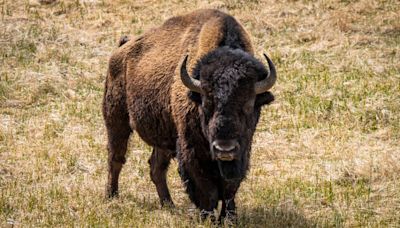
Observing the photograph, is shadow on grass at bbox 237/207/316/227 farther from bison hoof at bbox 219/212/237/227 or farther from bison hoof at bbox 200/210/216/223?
bison hoof at bbox 200/210/216/223

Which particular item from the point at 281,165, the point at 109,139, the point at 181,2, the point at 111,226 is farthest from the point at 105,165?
the point at 181,2

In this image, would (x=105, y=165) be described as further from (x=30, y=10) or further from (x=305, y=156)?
(x=30, y=10)

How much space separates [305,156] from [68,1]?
354 inches

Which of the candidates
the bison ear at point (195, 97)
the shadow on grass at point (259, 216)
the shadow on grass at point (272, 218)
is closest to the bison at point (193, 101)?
the bison ear at point (195, 97)

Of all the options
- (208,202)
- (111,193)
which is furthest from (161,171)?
(208,202)

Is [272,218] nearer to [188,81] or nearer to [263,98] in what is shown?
[263,98]

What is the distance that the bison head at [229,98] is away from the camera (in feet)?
20.7

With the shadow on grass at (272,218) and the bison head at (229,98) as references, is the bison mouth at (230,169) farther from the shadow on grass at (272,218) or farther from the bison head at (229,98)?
the shadow on grass at (272,218)

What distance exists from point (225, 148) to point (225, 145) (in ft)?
0.10

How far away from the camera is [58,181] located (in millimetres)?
Result: 8578

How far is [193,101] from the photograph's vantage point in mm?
6891

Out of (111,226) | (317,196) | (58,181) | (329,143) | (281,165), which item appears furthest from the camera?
(329,143)

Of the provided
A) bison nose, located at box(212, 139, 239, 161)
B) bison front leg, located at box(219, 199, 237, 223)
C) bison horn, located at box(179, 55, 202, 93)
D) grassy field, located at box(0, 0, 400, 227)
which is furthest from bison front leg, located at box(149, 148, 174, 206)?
bison nose, located at box(212, 139, 239, 161)

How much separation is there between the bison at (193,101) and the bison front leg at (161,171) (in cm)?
1
